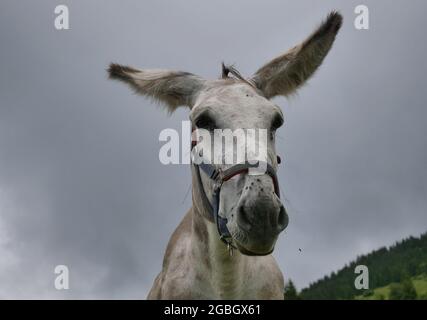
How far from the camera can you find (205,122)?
16.9 ft

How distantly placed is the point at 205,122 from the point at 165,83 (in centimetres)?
157

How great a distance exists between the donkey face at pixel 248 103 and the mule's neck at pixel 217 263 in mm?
581

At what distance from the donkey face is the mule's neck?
0.58 m

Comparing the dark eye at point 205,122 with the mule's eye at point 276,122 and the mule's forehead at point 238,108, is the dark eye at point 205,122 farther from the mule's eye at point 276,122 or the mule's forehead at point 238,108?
the mule's eye at point 276,122

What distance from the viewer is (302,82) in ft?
21.9

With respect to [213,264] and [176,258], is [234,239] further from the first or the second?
[176,258]

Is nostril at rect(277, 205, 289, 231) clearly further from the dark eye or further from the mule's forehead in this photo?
the dark eye

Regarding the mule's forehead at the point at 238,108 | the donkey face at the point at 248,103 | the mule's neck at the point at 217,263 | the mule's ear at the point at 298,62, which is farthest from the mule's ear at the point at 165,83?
the mule's neck at the point at 217,263

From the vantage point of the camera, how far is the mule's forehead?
4.88 m

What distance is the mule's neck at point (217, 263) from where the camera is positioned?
5.55 m

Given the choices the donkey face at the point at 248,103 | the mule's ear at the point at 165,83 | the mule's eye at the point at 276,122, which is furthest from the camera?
the mule's ear at the point at 165,83

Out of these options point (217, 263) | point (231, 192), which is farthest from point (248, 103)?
point (217, 263)

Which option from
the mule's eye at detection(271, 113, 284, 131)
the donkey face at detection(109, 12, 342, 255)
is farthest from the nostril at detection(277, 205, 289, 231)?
the mule's eye at detection(271, 113, 284, 131)
